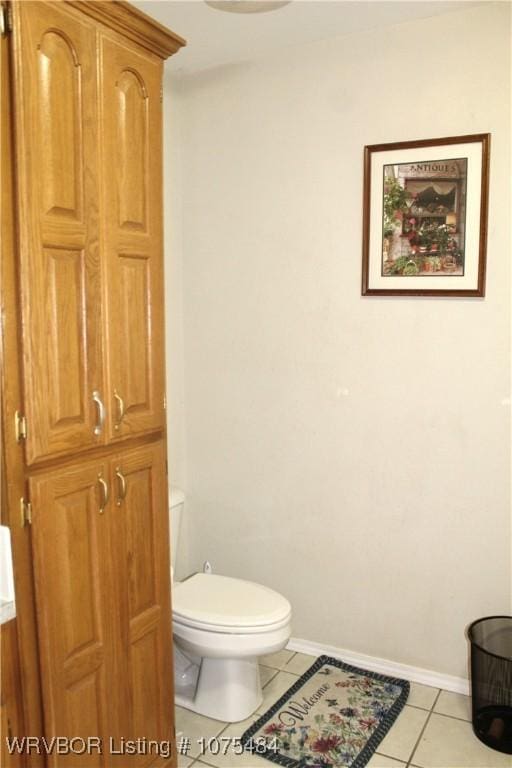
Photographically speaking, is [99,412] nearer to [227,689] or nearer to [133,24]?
[133,24]

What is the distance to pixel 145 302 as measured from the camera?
1851 mm

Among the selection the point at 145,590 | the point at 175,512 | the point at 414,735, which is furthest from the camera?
the point at 175,512

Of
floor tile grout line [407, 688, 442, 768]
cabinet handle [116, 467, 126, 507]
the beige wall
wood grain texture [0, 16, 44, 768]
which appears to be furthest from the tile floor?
cabinet handle [116, 467, 126, 507]

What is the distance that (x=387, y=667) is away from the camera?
→ 270 cm

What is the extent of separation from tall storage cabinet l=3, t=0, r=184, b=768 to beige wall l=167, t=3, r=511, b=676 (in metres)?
0.95

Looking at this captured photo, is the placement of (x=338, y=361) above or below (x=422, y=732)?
above

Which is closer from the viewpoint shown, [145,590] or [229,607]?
[145,590]

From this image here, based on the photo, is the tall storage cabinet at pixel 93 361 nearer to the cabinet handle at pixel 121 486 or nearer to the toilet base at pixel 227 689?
the cabinet handle at pixel 121 486

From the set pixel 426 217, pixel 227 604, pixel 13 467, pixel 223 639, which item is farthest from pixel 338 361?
pixel 13 467

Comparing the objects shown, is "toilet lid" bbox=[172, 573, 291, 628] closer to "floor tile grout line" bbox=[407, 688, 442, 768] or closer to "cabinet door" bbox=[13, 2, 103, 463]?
"floor tile grout line" bbox=[407, 688, 442, 768]

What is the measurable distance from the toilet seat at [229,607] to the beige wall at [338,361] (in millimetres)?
440

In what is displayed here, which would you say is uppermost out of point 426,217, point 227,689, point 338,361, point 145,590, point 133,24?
point 133,24

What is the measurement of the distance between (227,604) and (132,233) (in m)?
1.38

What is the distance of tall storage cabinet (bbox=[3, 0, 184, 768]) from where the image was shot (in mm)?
1487
